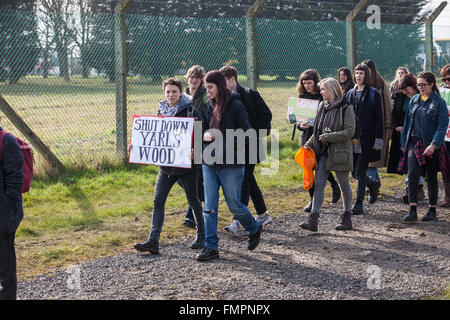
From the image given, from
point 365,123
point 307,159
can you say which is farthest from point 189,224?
point 365,123

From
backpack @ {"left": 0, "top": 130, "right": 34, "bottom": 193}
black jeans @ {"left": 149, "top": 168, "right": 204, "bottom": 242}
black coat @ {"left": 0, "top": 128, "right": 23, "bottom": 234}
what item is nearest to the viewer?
black coat @ {"left": 0, "top": 128, "right": 23, "bottom": 234}

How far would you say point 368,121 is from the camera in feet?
25.6

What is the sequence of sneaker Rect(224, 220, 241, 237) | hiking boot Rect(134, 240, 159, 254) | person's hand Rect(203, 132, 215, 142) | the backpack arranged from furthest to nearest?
sneaker Rect(224, 220, 241, 237) < hiking boot Rect(134, 240, 159, 254) < person's hand Rect(203, 132, 215, 142) < the backpack

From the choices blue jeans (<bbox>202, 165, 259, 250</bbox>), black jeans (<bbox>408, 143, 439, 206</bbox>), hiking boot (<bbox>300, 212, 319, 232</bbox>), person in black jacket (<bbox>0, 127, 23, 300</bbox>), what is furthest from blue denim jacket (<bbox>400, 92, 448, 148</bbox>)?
person in black jacket (<bbox>0, 127, 23, 300</bbox>)

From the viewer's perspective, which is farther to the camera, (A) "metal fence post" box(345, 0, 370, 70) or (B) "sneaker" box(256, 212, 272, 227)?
(A) "metal fence post" box(345, 0, 370, 70)

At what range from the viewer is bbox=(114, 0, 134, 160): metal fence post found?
948cm

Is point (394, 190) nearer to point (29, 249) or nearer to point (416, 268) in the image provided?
point (416, 268)

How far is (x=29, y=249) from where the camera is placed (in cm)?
633

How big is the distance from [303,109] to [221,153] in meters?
2.33

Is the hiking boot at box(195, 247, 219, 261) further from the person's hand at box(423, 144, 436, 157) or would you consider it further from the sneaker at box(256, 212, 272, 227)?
the person's hand at box(423, 144, 436, 157)

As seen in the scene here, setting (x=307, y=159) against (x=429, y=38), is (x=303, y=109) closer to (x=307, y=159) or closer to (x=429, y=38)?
(x=307, y=159)

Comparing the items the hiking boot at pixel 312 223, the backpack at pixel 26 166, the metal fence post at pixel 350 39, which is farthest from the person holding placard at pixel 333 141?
the metal fence post at pixel 350 39

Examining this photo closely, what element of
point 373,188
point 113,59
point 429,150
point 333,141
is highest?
point 113,59
